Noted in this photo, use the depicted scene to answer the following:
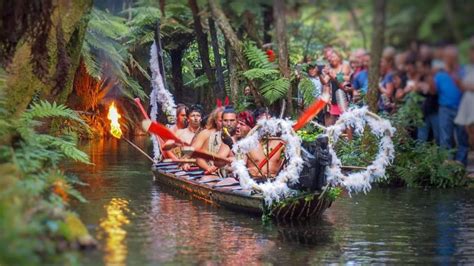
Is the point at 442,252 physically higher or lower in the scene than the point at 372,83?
lower

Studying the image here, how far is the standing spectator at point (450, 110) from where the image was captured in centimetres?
1244

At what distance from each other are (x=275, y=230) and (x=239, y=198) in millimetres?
1102

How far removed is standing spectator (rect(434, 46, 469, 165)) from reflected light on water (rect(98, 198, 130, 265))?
3.90m

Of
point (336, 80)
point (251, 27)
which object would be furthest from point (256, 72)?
point (251, 27)

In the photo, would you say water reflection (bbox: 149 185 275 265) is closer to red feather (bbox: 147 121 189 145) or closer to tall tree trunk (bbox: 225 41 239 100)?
red feather (bbox: 147 121 189 145)

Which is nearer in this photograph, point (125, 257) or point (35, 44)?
point (125, 257)

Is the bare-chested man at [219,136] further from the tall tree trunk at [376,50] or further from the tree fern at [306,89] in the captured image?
the tree fern at [306,89]

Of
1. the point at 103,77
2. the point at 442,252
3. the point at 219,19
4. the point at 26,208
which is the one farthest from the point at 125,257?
the point at 103,77

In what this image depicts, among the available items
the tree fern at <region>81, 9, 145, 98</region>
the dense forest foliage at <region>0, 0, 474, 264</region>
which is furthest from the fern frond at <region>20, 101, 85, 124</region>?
the tree fern at <region>81, 9, 145, 98</region>

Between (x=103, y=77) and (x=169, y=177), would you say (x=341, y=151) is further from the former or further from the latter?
(x=103, y=77)

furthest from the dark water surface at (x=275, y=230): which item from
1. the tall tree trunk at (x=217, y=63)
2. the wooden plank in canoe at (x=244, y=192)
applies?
the tall tree trunk at (x=217, y=63)

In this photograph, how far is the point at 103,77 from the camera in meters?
23.4

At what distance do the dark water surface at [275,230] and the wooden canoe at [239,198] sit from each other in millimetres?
141

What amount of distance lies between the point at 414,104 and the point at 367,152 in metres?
1.02
